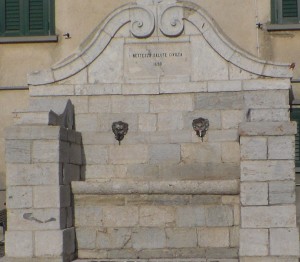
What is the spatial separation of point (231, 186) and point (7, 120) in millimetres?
5263

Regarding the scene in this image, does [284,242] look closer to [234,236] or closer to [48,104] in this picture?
[234,236]

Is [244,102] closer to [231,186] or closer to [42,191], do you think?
[231,186]

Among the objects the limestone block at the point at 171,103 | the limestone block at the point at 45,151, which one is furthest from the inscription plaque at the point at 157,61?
the limestone block at the point at 45,151

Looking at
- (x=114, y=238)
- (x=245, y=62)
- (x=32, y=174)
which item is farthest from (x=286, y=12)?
(x=32, y=174)

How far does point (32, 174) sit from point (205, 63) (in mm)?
3820

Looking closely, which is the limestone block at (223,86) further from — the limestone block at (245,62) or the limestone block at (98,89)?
the limestone block at (98,89)

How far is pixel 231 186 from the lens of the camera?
1324 cm

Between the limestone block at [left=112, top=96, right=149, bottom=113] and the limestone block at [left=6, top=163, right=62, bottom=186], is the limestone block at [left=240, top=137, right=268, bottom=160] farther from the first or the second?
the limestone block at [left=6, top=163, right=62, bottom=186]

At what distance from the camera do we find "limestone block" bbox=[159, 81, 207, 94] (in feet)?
47.1

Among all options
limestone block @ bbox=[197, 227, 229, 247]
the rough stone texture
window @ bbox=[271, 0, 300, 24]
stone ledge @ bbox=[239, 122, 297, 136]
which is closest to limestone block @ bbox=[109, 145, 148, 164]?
the rough stone texture

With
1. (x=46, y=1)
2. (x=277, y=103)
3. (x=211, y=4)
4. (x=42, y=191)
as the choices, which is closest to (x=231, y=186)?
(x=277, y=103)

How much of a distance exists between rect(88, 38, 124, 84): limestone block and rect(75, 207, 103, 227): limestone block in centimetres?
238

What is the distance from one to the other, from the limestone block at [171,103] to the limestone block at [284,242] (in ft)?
10.2

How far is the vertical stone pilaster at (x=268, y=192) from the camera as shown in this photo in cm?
1238
